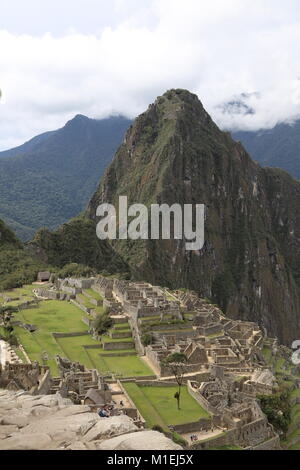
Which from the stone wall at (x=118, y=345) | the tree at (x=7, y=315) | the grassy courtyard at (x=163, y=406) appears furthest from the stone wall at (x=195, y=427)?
the tree at (x=7, y=315)

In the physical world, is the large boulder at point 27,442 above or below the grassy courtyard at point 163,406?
above

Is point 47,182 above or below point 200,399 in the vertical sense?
above

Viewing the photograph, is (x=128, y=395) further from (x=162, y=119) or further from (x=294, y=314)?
(x=294, y=314)

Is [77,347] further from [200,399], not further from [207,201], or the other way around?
[207,201]

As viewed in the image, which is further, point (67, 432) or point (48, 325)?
point (48, 325)

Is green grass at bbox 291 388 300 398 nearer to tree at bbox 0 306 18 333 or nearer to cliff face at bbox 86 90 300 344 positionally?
tree at bbox 0 306 18 333

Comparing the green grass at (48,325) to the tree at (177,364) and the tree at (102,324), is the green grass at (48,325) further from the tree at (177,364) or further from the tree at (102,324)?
the tree at (177,364)

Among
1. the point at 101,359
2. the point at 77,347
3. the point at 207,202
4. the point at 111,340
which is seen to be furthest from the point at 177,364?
the point at 207,202

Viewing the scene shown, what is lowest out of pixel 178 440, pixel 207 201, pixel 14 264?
pixel 178 440
